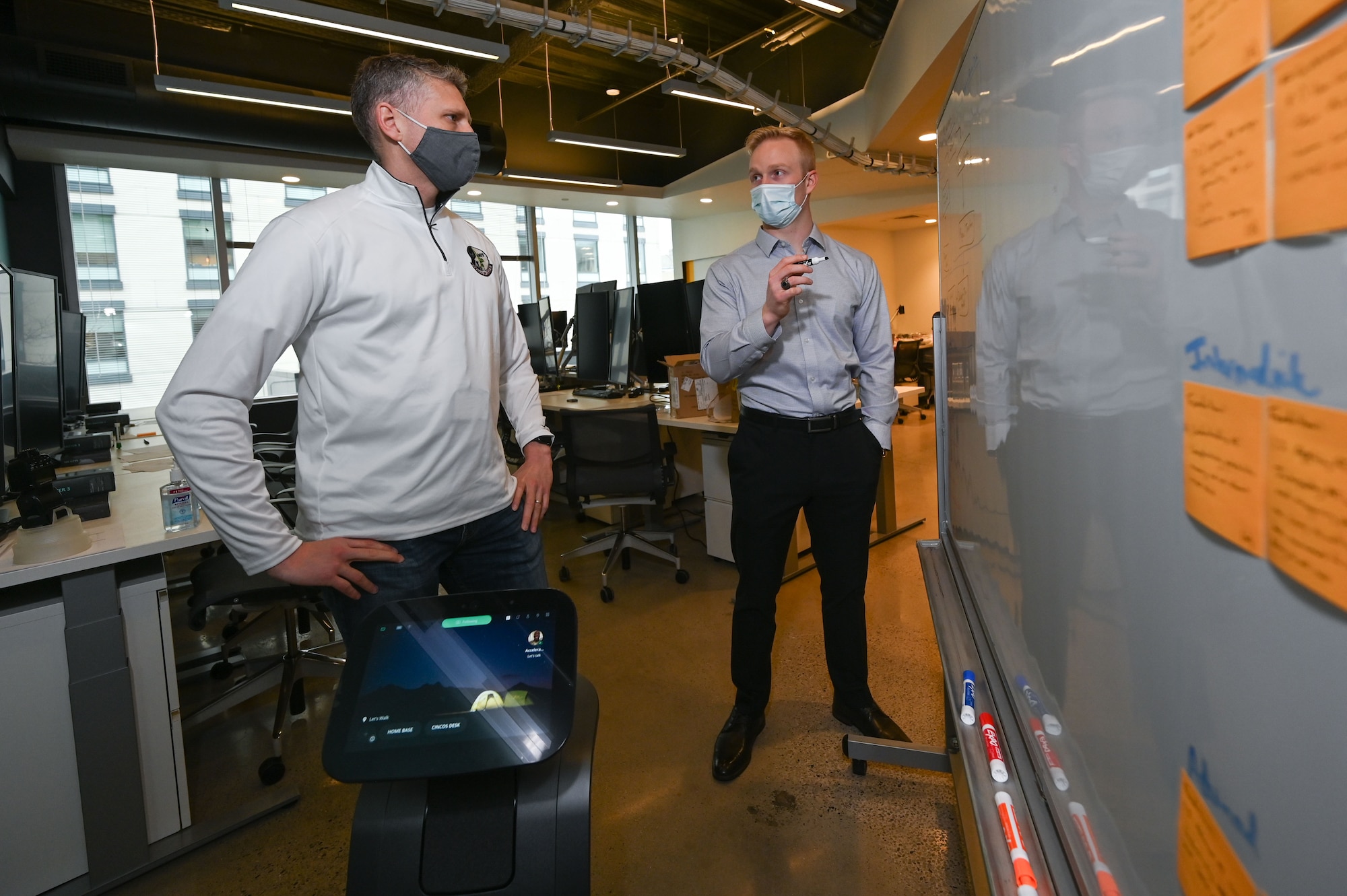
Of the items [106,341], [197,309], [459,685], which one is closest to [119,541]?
[459,685]

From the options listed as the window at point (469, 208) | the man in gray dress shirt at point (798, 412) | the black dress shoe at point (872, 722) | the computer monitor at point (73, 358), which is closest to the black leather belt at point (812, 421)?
the man in gray dress shirt at point (798, 412)

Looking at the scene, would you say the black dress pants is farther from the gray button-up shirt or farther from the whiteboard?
the whiteboard

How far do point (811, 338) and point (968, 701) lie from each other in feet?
3.63

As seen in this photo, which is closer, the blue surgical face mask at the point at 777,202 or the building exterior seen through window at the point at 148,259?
the blue surgical face mask at the point at 777,202

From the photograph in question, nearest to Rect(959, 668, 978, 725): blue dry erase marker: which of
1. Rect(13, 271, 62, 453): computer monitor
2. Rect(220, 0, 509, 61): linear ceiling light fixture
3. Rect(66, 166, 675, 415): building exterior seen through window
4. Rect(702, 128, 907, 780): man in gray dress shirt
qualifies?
Rect(702, 128, 907, 780): man in gray dress shirt

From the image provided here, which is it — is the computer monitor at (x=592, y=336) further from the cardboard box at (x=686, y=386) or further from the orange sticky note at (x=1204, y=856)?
the orange sticky note at (x=1204, y=856)

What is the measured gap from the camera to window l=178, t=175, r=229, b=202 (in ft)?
22.7

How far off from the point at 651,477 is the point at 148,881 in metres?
2.34

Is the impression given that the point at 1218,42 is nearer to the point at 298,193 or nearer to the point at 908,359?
the point at 298,193

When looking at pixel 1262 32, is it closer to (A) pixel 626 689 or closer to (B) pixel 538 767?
(B) pixel 538 767

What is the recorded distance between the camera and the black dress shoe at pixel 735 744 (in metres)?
2.01

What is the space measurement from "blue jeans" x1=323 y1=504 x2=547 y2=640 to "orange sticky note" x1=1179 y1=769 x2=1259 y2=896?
1.00 m

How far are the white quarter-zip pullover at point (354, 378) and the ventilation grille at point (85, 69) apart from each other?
554 cm

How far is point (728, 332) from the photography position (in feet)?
6.16
